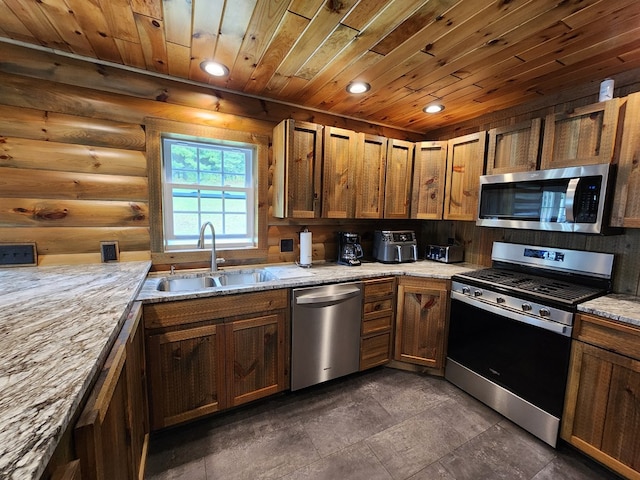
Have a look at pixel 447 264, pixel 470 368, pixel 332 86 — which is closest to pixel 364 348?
pixel 470 368

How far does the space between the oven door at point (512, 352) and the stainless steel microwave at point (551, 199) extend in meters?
0.71

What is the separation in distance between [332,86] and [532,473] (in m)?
2.77

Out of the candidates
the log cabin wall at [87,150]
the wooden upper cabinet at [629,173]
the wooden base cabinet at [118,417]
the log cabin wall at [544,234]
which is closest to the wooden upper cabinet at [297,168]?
the log cabin wall at [87,150]

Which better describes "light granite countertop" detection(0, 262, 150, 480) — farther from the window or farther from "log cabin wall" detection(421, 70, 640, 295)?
"log cabin wall" detection(421, 70, 640, 295)

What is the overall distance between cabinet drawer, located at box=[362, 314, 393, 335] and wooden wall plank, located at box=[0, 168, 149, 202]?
1.98 metres

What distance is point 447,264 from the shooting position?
2.73 metres

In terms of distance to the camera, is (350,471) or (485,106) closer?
(350,471)

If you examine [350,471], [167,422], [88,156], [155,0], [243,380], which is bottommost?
[350,471]

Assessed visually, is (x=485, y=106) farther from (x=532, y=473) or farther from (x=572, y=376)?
(x=532, y=473)

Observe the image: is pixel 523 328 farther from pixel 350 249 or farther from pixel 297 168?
pixel 297 168

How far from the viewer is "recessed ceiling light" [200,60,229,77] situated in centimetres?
182

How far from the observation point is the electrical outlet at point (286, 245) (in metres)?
2.56

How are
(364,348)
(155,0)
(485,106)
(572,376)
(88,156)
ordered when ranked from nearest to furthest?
(155,0) → (572,376) → (88,156) → (364,348) → (485,106)

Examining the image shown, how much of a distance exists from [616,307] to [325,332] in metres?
1.76
